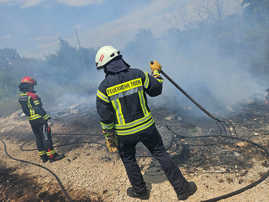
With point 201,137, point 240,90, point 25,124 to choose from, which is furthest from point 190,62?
point 25,124

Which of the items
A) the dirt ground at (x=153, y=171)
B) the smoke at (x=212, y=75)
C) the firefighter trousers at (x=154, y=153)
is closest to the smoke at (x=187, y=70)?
the smoke at (x=212, y=75)

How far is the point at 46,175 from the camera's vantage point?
4.22m

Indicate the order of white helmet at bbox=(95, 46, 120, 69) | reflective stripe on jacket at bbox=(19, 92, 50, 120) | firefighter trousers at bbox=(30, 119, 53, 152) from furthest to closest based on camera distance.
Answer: firefighter trousers at bbox=(30, 119, 53, 152), reflective stripe on jacket at bbox=(19, 92, 50, 120), white helmet at bbox=(95, 46, 120, 69)

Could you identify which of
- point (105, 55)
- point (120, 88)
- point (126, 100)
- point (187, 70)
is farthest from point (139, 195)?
point (187, 70)

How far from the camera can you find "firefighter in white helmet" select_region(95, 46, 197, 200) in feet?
8.03

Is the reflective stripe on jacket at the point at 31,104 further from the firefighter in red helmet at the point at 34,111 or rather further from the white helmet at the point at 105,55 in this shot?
the white helmet at the point at 105,55

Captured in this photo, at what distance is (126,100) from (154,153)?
3.06ft

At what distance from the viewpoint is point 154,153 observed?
2.71m

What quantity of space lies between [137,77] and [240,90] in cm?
729

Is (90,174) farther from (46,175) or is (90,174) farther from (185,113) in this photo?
(185,113)

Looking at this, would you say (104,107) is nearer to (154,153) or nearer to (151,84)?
(151,84)

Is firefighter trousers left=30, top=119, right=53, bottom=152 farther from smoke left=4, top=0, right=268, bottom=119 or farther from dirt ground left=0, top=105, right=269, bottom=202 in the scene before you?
smoke left=4, top=0, right=268, bottom=119

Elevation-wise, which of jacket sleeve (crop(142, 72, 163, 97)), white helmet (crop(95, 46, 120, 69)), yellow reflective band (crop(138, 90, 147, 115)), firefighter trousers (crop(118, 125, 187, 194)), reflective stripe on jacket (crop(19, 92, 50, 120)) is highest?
white helmet (crop(95, 46, 120, 69))

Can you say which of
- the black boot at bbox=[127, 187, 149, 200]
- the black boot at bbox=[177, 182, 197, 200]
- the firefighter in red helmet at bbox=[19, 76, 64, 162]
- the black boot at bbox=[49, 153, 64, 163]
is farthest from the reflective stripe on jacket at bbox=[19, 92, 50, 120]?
the black boot at bbox=[177, 182, 197, 200]
